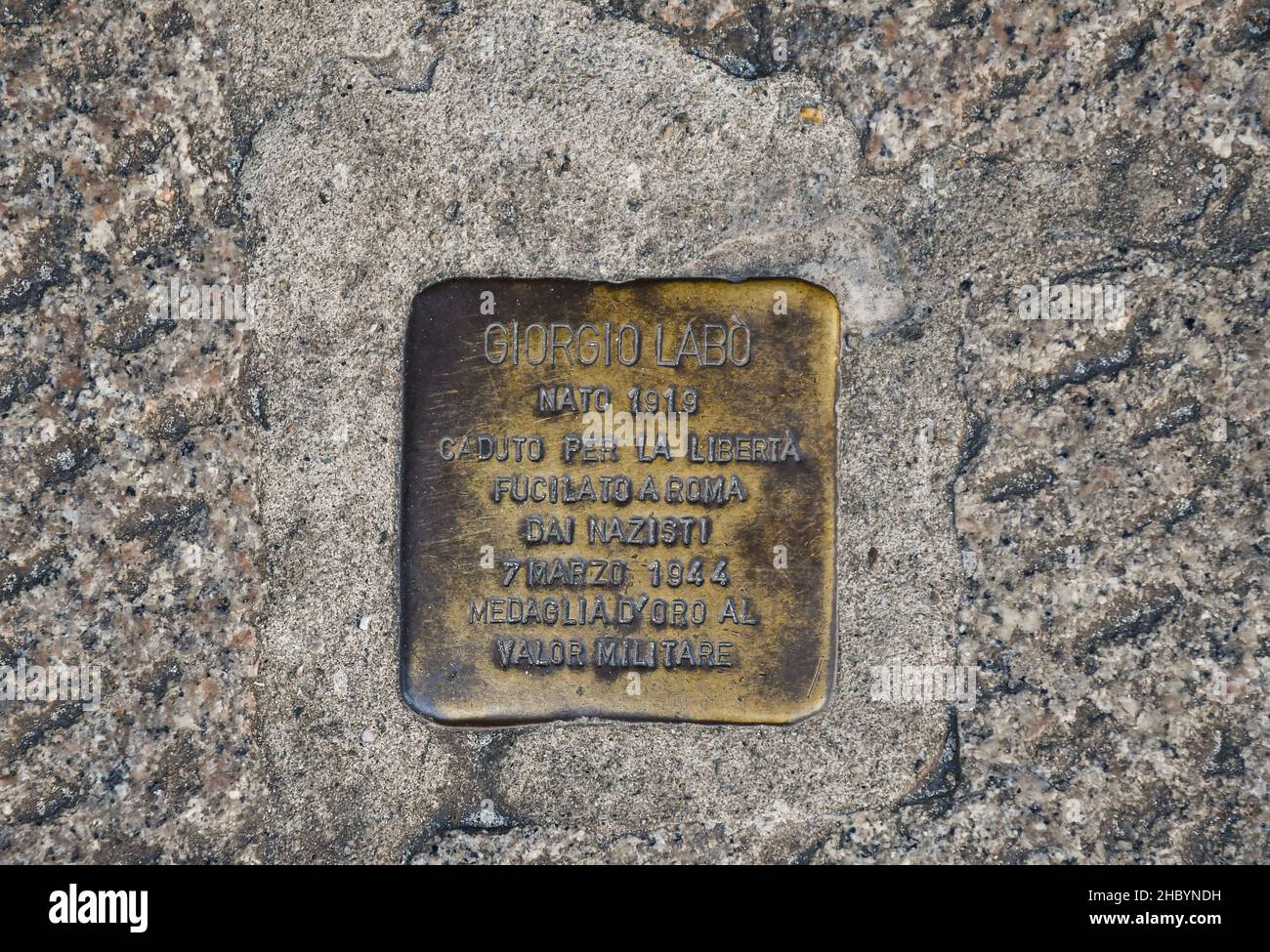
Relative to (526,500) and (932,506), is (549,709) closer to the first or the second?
(526,500)

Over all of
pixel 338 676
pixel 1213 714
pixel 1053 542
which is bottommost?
pixel 1213 714

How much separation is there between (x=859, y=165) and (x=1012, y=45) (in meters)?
0.37

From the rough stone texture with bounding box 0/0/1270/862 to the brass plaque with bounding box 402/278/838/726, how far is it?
6 centimetres

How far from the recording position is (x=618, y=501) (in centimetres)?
153

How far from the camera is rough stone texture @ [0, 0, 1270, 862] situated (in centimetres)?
149

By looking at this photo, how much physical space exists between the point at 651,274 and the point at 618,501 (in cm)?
46

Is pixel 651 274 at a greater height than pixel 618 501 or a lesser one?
greater

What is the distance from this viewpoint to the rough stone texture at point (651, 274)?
1.49 m

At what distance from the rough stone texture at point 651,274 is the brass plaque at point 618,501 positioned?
6 cm

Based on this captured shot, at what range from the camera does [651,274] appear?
1.54 metres

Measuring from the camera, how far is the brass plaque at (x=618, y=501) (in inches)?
60.2

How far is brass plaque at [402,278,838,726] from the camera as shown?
1.53 metres

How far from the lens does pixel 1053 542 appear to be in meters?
1.51

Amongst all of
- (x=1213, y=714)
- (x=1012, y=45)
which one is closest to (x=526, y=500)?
(x=1012, y=45)
